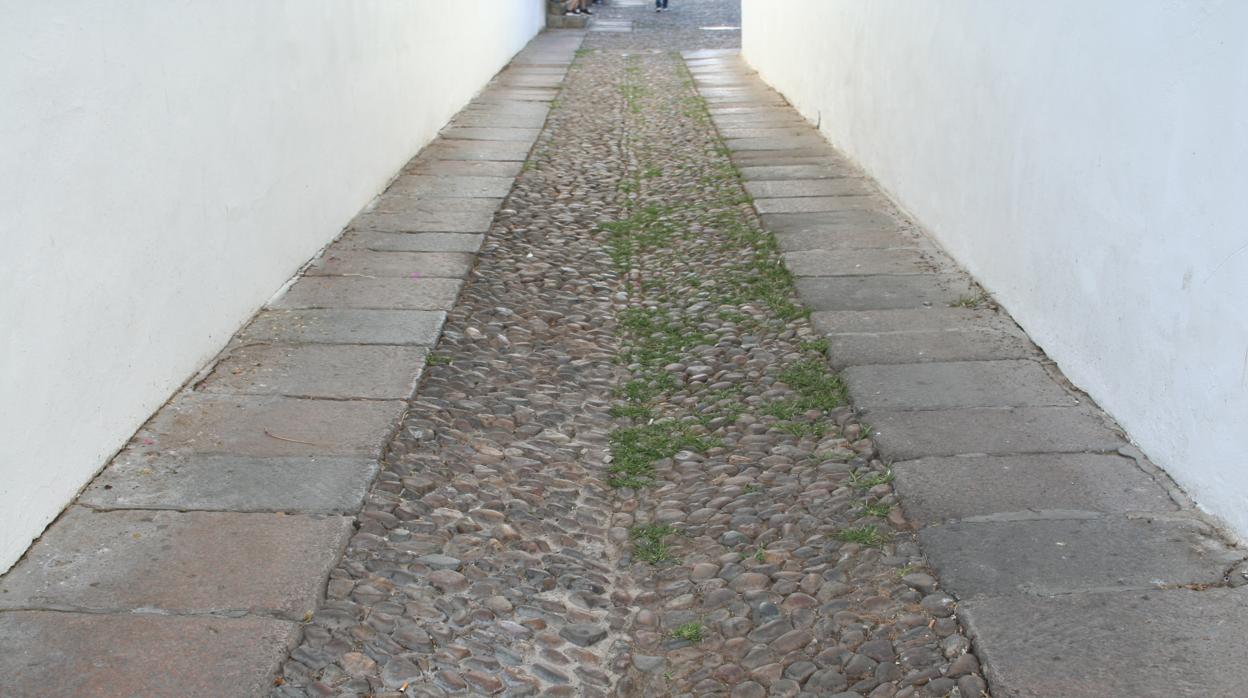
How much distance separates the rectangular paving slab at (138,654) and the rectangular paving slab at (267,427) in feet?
2.86

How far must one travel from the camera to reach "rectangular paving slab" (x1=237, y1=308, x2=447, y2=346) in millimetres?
4281

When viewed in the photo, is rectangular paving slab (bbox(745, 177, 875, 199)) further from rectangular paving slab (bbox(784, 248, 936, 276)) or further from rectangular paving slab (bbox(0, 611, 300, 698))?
rectangular paving slab (bbox(0, 611, 300, 698))

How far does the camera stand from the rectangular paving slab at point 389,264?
5086 mm

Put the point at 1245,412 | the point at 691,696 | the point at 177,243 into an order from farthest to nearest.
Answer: the point at 177,243
the point at 1245,412
the point at 691,696

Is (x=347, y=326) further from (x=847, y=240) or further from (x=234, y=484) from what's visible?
(x=847, y=240)

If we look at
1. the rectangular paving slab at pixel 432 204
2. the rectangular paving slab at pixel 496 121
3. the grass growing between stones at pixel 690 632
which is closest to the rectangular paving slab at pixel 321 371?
the grass growing between stones at pixel 690 632

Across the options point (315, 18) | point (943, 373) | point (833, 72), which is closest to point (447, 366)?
point (943, 373)

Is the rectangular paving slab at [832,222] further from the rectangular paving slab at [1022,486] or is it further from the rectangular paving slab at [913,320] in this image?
the rectangular paving slab at [1022,486]

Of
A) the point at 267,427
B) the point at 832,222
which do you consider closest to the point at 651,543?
the point at 267,427

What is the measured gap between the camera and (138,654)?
7.98ft

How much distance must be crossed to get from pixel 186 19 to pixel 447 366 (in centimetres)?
149

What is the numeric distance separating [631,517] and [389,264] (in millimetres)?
2387

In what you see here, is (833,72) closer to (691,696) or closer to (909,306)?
(909,306)

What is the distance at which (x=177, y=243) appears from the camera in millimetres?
3752
